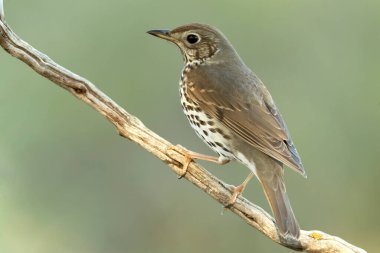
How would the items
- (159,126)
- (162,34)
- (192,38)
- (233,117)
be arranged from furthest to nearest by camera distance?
(159,126), (192,38), (162,34), (233,117)

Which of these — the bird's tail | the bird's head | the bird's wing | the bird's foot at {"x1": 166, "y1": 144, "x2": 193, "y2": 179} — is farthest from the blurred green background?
the bird's foot at {"x1": 166, "y1": 144, "x2": 193, "y2": 179}

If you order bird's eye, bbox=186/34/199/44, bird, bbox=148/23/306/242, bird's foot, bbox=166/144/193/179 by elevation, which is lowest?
bird's foot, bbox=166/144/193/179

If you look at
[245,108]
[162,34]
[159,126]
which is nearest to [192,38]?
[162,34]

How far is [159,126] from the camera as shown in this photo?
739 cm

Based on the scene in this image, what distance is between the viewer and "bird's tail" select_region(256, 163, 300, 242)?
4.82 meters

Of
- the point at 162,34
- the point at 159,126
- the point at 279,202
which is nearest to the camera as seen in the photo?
the point at 279,202

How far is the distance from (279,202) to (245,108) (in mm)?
715

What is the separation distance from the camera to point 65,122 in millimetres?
7535

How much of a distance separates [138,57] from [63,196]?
5.01 feet

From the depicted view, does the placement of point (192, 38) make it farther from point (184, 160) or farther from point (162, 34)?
point (184, 160)

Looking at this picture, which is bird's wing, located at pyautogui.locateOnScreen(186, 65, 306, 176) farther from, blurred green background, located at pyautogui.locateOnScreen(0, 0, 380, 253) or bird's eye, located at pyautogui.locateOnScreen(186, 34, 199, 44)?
blurred green background, located at pyautogui.locateOnScreen(0, 0, 380, 253)

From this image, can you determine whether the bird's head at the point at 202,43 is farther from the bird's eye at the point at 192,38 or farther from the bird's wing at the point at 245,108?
the bird's wing at the point at 245,108

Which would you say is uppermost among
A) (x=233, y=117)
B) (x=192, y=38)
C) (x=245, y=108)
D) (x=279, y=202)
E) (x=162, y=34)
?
(x=192, y=38)

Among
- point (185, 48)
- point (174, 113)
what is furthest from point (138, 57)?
point (185, 48)
